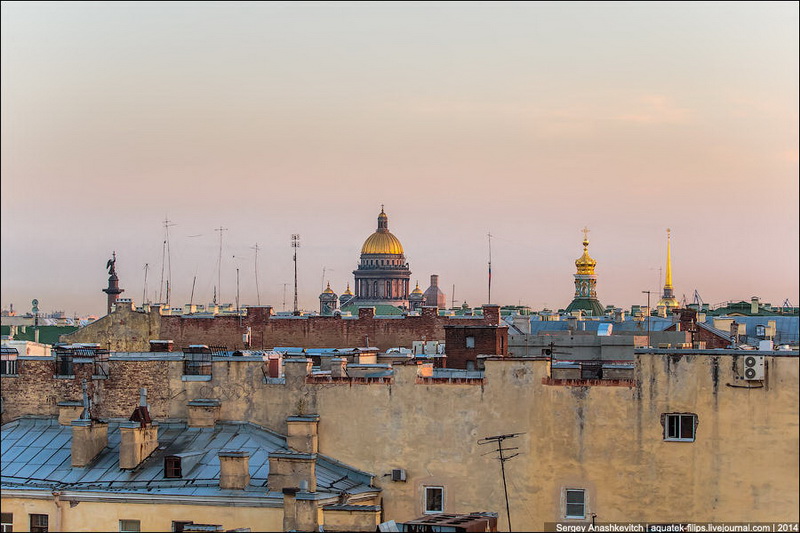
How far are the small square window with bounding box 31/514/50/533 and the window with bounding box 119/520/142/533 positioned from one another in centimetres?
195

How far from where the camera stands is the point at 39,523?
3447 cm

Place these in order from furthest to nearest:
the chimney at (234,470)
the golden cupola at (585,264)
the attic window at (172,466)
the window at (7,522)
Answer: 1. the golden cupola at (585,264)
2. the attic window at (172,466)
3. the window at (7,522)
4. the chimney at (234,470)

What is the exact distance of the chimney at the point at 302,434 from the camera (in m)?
35.1

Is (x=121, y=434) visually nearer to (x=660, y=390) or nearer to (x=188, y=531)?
(x=188, y=531)

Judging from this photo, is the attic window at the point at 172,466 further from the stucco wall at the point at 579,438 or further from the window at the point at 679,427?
the window at the point at 679,427


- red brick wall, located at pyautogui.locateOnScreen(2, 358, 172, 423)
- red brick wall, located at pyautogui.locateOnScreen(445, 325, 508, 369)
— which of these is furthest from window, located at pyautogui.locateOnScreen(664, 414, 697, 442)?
red brick wall, located at pyautogui.locateOnScreen(445, 325, 508, 369)

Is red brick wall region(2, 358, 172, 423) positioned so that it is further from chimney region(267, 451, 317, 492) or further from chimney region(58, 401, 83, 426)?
chimney region(267, 451, 317, 492)

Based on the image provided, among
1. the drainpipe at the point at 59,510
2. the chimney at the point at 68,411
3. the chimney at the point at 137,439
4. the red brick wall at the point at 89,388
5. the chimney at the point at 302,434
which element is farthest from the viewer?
the chimney at the point at 68,411

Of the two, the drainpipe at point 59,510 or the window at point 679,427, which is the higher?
the window at point 679,427

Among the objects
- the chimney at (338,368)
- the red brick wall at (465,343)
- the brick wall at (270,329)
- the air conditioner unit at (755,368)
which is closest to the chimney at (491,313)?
the brick wall at (270,329)

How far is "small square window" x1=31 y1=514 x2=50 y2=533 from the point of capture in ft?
113

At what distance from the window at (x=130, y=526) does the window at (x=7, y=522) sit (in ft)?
9.45

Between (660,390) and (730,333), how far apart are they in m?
34.5

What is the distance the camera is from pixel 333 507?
90.0 ft
